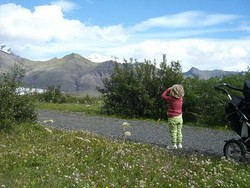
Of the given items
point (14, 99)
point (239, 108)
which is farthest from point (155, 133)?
point (239, 108)

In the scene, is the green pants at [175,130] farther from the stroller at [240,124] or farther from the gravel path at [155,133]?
the stroller at [240,124]

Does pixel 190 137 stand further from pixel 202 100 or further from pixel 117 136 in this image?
pixel 202 100

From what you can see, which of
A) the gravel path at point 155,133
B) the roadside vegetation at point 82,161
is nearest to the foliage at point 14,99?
the roadside vegetation at point 82,161

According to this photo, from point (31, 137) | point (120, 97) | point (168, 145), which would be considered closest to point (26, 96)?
point (31, 137)

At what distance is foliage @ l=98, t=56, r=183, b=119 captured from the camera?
23234 millimetres

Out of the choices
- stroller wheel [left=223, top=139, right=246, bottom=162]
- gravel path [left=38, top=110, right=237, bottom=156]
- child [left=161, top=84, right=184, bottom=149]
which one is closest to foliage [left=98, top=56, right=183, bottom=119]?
gravel path [left=38, top=110, right=237, bottom=156]

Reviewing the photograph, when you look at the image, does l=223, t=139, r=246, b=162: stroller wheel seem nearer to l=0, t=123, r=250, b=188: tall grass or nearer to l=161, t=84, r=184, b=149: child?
l=0, t=123, r=250, b=188: tall grass

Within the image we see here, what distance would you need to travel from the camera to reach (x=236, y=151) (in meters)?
11.0

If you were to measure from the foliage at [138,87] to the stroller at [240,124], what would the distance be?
11783mm

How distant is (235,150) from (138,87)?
501 inches

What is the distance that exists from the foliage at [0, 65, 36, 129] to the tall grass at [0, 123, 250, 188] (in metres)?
2.41

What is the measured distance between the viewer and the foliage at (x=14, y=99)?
46.6ft

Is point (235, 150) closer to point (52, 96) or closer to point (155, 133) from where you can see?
point (155, 133)

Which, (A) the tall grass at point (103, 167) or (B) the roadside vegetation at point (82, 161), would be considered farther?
(B) the roadside vegetation at point (82, 161)
